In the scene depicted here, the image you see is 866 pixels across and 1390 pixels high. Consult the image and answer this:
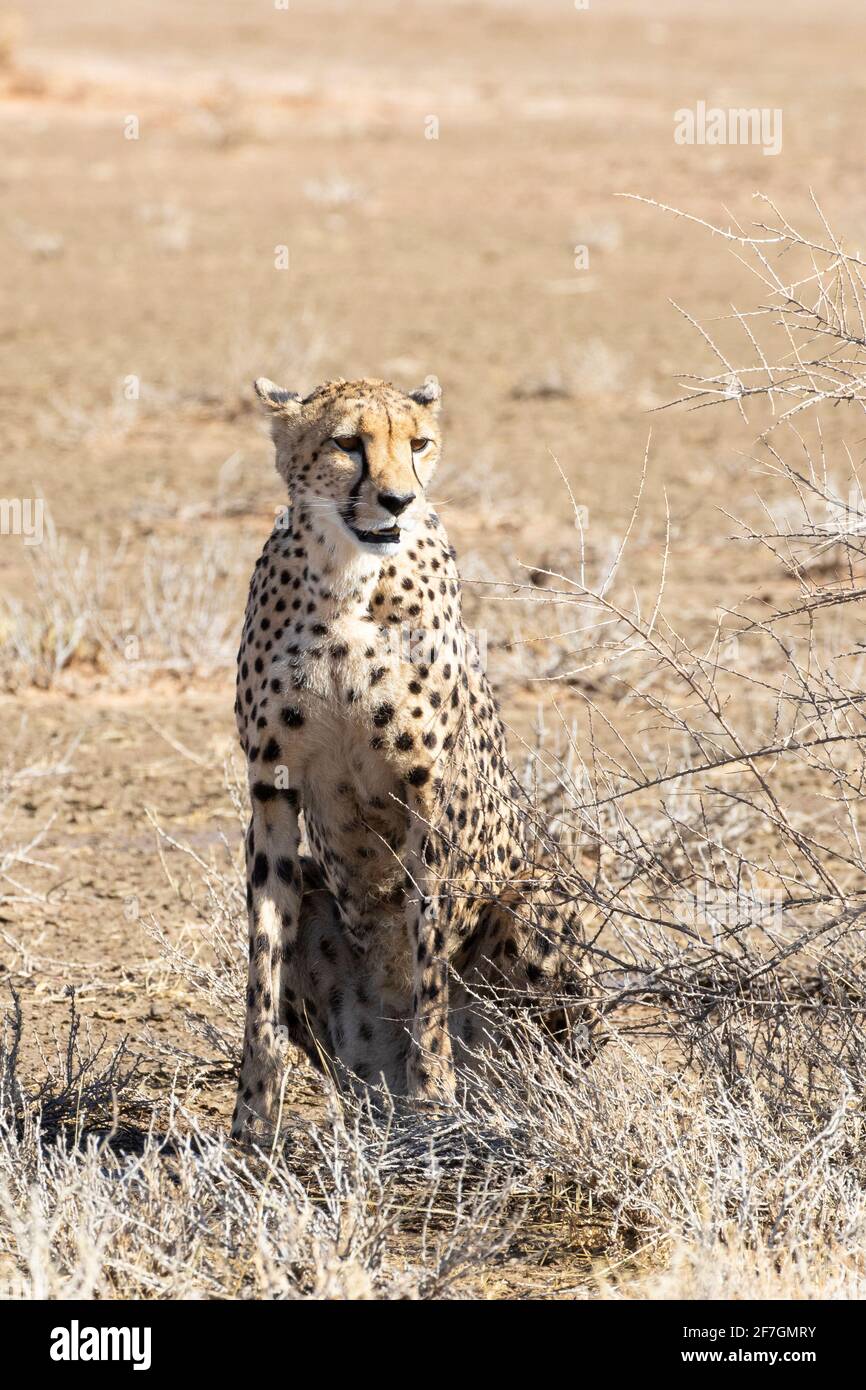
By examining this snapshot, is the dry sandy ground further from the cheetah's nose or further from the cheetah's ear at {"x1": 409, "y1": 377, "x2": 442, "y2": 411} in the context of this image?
the cheetah's nose

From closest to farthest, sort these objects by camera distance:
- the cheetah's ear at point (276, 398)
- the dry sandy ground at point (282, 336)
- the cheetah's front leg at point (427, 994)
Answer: the cheetah's front leg at point (427, 994) < the cheetah's ear at point (276, 398) < the dry sandy ground at point (282, 336)

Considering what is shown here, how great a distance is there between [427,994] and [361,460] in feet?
3.41

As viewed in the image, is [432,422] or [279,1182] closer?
[279,1182]

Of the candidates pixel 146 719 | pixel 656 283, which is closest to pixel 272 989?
pixel 146 719

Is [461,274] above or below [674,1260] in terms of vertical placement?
above

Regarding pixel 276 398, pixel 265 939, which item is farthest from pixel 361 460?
pixel 265 939

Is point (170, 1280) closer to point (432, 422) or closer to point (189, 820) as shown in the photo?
point (432, 422)

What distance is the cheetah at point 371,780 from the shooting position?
12.0 ft

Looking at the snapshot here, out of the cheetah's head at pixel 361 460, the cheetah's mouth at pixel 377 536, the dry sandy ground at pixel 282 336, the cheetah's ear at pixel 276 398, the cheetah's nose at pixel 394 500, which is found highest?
the dry sandy ground at pixel 282 336

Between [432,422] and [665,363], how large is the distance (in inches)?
320

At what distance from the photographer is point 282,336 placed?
11742 mm

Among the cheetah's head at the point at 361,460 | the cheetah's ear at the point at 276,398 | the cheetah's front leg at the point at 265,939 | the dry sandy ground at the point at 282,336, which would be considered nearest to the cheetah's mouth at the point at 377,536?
the cheetah's head at the point at 361,460

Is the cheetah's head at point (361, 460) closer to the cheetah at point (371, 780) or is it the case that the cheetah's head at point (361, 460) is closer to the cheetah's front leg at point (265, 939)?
the cheetah at point (371, 780)

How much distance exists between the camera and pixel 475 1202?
131 inches
